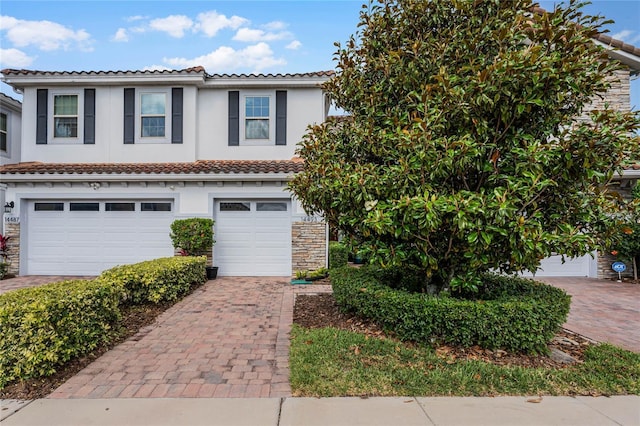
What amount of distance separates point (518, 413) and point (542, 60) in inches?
142

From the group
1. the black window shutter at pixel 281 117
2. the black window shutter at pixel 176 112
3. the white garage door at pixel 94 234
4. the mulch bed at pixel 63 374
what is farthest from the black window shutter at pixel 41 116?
the mulch bed at pixel 63 374

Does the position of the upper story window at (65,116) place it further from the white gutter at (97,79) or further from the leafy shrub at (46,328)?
the leafy shrub at (46,328)

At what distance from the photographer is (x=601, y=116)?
3783 millimetres

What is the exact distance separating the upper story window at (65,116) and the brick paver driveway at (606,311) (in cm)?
1431

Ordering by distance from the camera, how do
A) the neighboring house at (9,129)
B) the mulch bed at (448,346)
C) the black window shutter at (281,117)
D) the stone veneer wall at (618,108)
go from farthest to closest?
the neighboring house at (9,129) < the black window shutter at (281,117) < the stone veneer wall at (618,108) < the mulch bed at (448,346)

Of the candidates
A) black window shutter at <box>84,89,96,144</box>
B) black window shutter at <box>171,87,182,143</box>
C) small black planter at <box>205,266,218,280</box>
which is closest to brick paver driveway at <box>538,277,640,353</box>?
small black planter at <box>205,266,218,280</box>

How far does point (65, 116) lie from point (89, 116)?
0.83 meters

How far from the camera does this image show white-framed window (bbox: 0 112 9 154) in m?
12.2

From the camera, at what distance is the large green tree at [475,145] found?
3.77 metres

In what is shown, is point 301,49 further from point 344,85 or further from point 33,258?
point 33,258

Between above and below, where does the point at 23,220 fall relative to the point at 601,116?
below

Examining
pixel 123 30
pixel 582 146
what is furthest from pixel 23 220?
pixel 582 146

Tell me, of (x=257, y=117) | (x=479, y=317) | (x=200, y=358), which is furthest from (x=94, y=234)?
(x=479, y=317)

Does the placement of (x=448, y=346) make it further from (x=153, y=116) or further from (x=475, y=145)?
(x=153, y=116)
